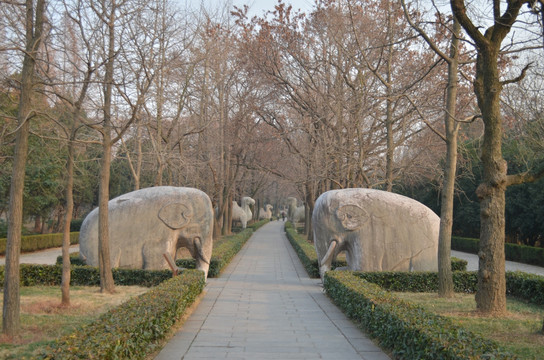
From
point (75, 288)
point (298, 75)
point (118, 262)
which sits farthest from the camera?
point (298, 75)

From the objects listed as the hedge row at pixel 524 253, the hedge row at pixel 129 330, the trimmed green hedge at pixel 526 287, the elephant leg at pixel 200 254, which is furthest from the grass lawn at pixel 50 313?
the hedge row at pixel 524 253

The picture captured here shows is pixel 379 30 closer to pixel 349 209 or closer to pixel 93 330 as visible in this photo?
pixel 349 209

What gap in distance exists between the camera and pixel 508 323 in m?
7.89

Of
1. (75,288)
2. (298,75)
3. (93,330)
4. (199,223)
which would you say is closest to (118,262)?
(75,288)

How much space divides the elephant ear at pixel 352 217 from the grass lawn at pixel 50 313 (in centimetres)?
543

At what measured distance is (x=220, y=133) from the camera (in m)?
26.4

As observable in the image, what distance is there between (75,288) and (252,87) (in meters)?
16.7

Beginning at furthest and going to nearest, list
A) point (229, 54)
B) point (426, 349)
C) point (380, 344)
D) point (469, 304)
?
point (229, 54) → point (469, 304) → point (380, 344) → point (426, 349)

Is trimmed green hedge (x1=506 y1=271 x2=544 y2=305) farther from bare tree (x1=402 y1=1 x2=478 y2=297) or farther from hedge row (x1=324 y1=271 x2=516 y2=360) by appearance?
hedge row (x1=324 y1=271 x2=516 y2=360)

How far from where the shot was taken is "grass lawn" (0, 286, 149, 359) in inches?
261

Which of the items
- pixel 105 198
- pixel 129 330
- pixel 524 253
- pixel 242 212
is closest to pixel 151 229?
pixel 105 198

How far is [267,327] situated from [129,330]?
319 cm

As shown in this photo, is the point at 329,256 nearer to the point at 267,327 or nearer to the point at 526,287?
the point at 526,287

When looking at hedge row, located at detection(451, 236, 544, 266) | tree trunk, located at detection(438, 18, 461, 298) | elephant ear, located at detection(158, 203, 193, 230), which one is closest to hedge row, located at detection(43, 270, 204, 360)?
elephant ear, located at detection(158, 203, 193, 230)
